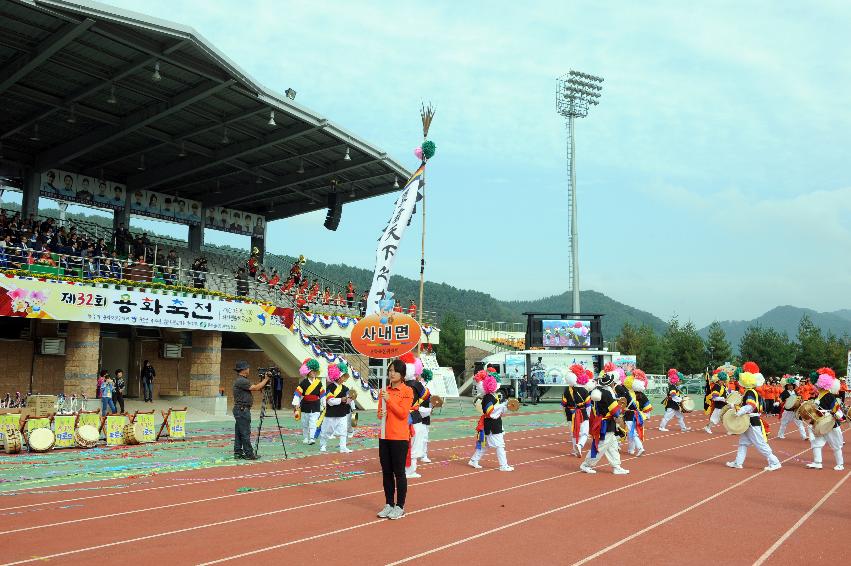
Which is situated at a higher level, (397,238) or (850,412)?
(397,238)

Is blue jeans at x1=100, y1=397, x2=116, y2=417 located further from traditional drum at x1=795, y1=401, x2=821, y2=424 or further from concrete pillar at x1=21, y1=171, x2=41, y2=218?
traditional drum at x1=795, y1=401, x2=821, y2=424

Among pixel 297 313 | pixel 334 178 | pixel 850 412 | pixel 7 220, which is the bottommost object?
pixel 850 412

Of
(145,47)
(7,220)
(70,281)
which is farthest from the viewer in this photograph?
(7,220)

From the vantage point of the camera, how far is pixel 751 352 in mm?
59781

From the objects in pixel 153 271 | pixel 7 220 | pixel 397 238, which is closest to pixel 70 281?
pixel 153 271

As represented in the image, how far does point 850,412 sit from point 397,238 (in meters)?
9.50

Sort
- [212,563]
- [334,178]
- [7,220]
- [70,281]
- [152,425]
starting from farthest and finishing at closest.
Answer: [334,178] → [7,220] → [70,281] → [152,425] → [212,563]

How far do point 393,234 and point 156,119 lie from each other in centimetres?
1369

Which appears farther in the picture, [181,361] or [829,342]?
[829,342]

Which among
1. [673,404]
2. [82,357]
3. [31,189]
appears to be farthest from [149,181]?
[673,404]

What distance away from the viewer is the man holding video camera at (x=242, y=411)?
527 inches

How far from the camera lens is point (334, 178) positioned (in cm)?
3158

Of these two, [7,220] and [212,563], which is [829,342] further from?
[212,563]

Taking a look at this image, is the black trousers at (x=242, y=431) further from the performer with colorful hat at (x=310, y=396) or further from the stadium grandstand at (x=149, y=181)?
the stadium grandstand at (x=149, y=181)
